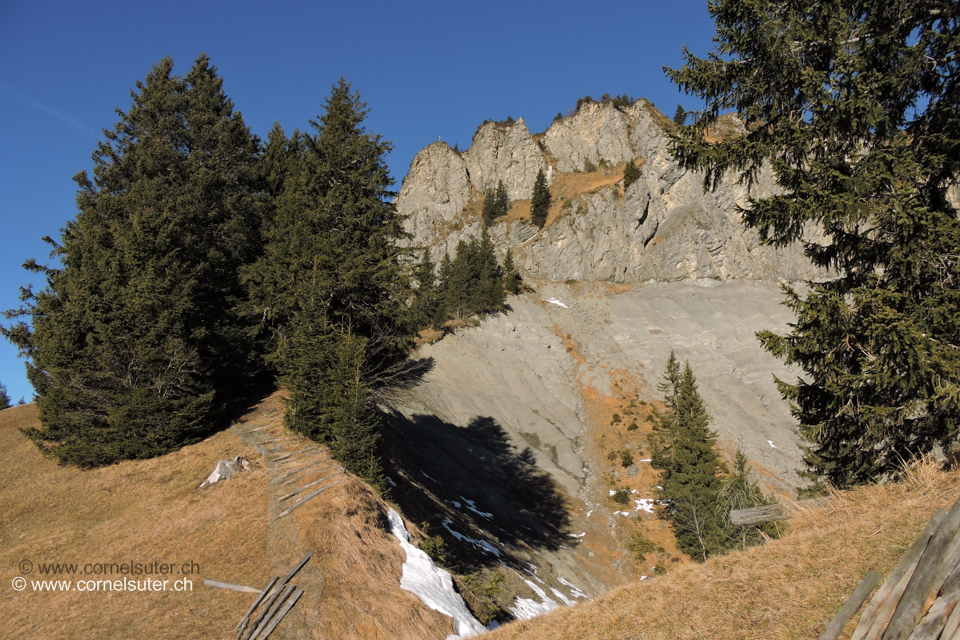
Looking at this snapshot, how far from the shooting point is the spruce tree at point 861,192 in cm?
775

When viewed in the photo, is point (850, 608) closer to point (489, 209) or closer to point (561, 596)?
point (561, 596)

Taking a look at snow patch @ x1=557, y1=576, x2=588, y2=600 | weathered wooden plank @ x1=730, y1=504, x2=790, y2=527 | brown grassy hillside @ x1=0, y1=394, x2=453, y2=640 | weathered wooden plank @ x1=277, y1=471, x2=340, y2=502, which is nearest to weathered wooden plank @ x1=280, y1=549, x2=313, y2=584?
→ brown grassy hillside @ x1=0, y1=394, x2=453, y2=640

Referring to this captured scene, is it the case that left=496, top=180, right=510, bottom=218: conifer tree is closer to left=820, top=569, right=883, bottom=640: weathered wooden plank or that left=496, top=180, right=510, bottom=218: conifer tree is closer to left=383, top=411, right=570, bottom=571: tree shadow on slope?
left=383, top=411, right=570, bottom=571: tree shadow on slope

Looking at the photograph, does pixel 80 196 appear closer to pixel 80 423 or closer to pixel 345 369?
pixel 80 423

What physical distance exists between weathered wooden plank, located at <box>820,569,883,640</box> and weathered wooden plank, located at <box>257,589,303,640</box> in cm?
971

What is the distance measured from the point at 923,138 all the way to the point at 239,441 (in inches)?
776

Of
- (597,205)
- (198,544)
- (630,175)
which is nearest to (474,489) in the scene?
(198,544)

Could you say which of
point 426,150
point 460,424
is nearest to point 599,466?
point 460,424

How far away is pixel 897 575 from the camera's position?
4816 mm

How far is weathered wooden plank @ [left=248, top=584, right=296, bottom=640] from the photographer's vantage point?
10.0 m

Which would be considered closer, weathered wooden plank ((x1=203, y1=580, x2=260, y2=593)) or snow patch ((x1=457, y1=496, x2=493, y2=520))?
weathered wooden plank ((x1=203, y1=580, x2=260, y2=593))

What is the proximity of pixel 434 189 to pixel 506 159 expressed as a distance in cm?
1616

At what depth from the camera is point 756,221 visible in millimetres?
9352

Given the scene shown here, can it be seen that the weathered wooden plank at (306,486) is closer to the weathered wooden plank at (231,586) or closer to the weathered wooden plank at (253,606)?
the weathered wooden plank at (231,586)
